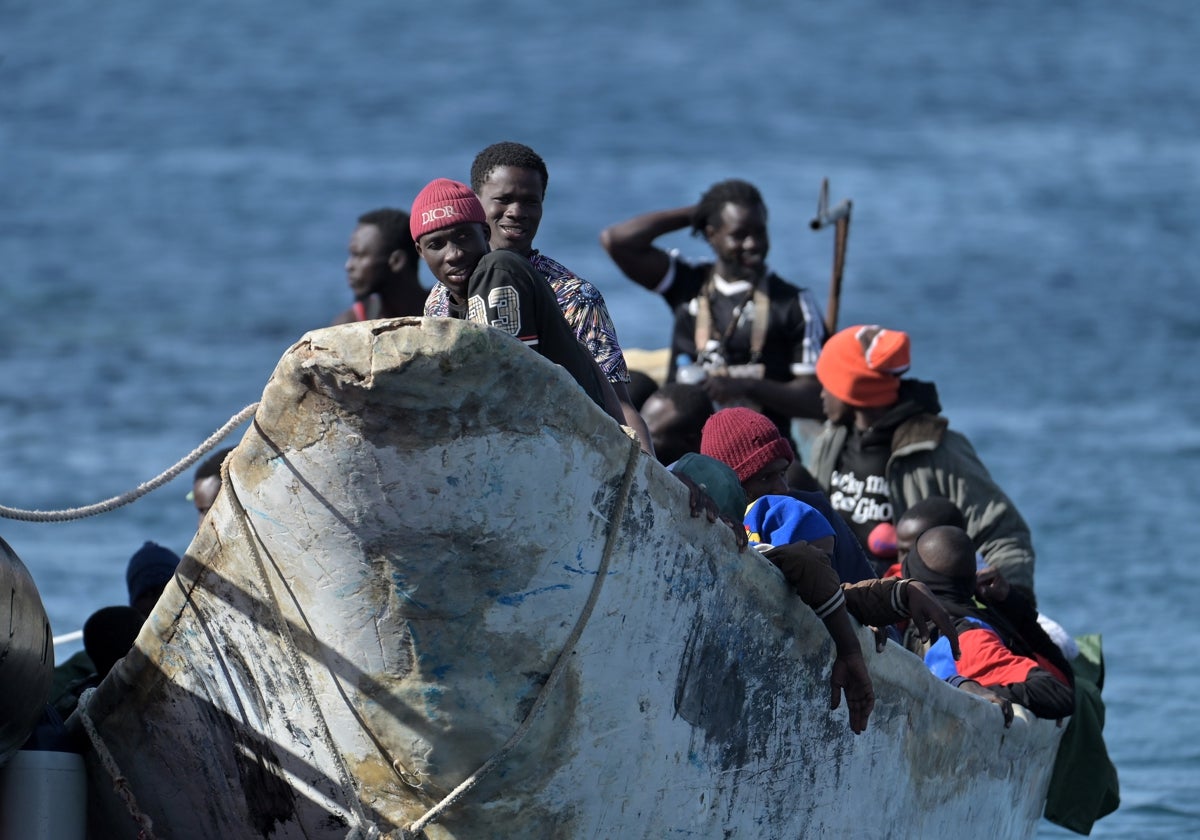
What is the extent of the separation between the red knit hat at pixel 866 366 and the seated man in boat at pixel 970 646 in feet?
3.29

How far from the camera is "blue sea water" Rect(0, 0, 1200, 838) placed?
14359mm

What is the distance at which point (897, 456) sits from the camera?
21.5 feet

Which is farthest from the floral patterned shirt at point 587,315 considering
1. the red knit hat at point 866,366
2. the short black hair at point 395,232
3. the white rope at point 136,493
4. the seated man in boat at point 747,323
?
the short black hair at point 395,232

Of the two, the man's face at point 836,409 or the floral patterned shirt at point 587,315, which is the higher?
the floral patterned shirt at point 587,315

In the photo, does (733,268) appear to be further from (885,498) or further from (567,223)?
(567,223)

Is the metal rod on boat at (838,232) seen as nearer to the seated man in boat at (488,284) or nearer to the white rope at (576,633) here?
the seated man in boat at (488,284)

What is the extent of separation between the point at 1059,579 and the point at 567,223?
10433 millimetres

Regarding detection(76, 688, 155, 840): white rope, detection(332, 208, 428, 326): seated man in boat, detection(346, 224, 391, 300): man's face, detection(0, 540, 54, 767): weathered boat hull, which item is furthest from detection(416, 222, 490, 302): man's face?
detection(346, 224, 391, 300): man's face

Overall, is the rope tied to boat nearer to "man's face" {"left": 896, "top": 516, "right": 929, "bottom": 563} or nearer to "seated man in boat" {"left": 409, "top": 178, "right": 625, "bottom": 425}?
"seated man in boat" {"left": 409, "top": 178, "right": 625, "bottom": 425}

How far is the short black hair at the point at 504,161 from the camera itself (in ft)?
15.4

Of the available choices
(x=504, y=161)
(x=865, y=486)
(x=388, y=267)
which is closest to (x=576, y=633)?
(x=504, y=161)

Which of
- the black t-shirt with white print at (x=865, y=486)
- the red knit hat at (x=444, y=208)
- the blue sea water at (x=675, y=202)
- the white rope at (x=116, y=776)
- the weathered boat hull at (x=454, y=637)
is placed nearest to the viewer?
the weathered boat hull at (x=454, y=637)

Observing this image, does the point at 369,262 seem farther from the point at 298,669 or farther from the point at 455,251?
the point at 298,669

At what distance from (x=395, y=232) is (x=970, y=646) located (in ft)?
9.70
